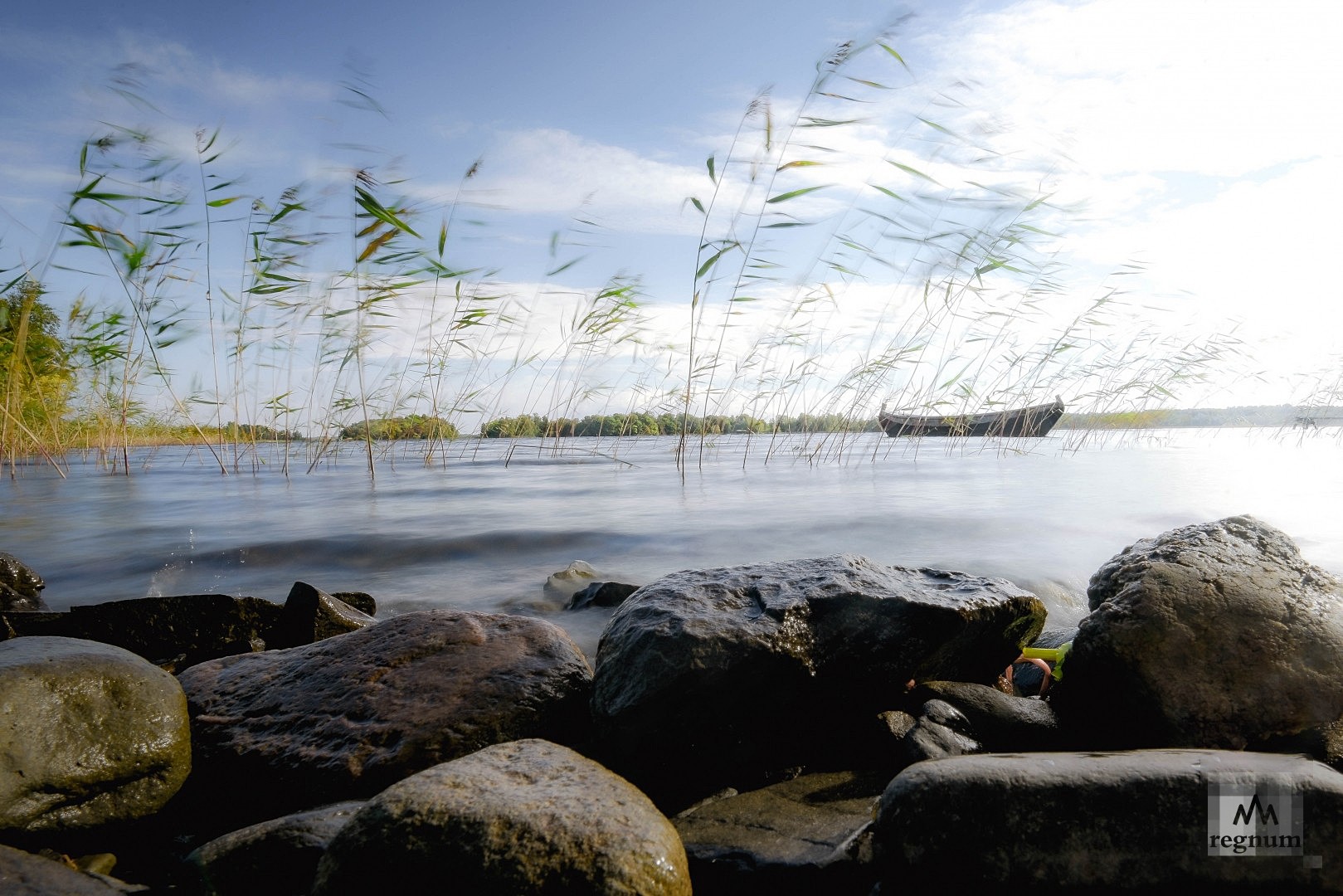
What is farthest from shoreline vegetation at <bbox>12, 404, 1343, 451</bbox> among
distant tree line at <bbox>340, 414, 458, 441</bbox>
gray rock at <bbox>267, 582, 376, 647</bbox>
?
gray rock at <bbox>267, 582, 376, 647</bbox>

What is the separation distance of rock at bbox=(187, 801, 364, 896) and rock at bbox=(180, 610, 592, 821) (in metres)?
0.24

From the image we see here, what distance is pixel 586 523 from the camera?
17.1ft

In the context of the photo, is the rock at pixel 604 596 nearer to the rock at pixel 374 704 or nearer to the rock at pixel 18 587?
the rock at pixel 374 704

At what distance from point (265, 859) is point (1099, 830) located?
4.74 feet

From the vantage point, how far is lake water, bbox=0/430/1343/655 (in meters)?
3.80

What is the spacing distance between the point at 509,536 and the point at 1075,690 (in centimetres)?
360

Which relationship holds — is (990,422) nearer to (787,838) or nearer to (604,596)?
(604,596)

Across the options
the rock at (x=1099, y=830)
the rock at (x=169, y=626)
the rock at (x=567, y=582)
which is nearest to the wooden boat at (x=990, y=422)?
→ the rock at (x=567, y=582)

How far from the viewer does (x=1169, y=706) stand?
1.68 meters

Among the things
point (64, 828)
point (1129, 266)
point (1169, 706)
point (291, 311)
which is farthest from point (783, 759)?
point (1129, 266)

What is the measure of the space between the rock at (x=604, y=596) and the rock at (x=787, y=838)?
153cm

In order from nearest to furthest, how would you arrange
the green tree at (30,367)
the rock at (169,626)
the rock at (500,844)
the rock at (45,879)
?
the rock at (500,844) < the rock at (45,879) < the rock at (169,626) < the green tree at (30,367)

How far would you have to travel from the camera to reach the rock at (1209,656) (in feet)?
5.48

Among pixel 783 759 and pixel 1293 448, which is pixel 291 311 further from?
pixel 1293 448
